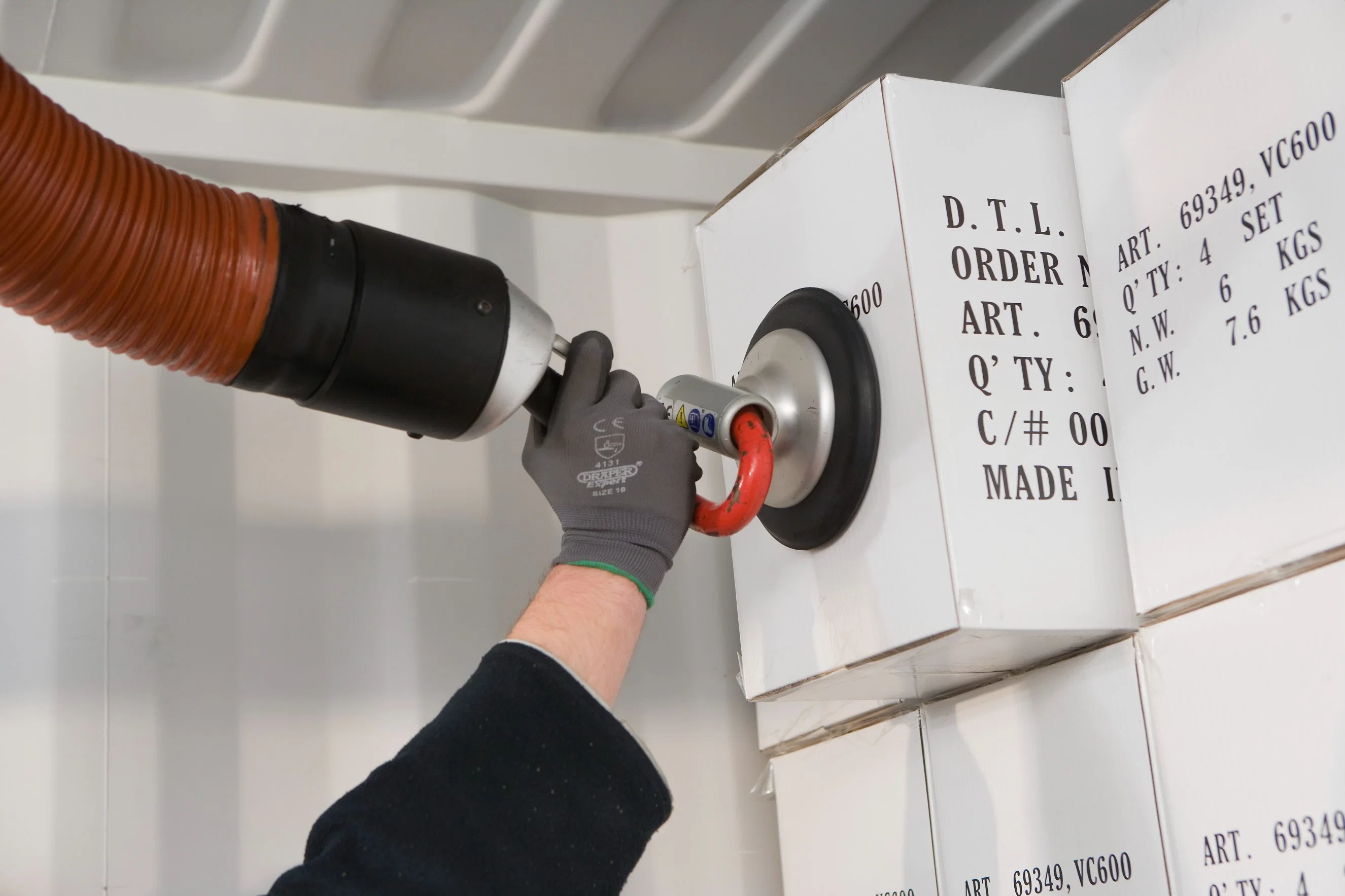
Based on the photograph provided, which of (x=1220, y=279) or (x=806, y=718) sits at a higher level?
(x=1220, y=279)

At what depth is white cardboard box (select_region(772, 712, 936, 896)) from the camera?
52.4 inches

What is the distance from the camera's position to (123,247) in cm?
94

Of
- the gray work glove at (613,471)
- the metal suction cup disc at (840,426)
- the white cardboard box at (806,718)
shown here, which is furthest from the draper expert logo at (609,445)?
the white cardboard box at (806,718)

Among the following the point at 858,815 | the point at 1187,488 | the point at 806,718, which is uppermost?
the point at 1187,488

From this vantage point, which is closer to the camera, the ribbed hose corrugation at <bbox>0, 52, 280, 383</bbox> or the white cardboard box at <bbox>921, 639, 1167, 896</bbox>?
the ribbed hose corrugation at <bbox>0, 52, 280, 383</bbox>

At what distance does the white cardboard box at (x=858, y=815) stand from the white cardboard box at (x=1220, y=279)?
369 millimetres

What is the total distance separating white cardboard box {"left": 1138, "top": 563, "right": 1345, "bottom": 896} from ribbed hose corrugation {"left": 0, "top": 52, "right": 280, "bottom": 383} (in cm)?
76

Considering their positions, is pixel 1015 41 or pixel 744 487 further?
pixel 1015 41

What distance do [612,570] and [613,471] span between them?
86 mm

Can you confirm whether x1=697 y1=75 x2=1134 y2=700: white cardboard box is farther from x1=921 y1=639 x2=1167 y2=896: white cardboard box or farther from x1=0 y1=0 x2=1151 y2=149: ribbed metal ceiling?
x1=0 y1=0 x2=1151 y2=149: ribbed metal ceiling

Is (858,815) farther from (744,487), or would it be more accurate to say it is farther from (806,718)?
(744,487)

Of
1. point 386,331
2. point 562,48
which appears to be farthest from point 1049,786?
point 562,48

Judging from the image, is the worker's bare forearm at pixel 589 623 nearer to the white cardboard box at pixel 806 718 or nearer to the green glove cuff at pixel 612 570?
the green glove cuff at pixel 612 570

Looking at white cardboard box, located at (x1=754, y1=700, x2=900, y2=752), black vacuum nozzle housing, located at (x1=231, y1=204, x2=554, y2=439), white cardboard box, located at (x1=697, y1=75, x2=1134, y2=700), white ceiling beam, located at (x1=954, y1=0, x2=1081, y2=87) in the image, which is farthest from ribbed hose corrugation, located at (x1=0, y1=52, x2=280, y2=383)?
white ceiling beam, located at (x1=954, y1=0, x2=1081, y2=87)
